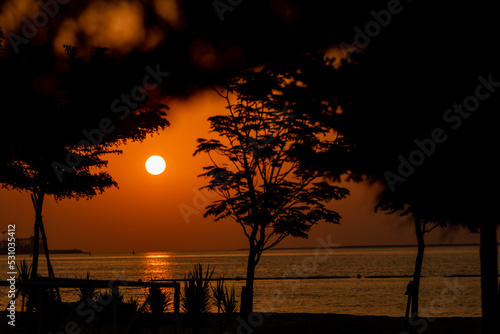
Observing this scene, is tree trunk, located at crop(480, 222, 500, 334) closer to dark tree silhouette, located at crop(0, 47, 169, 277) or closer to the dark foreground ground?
the dark foreground ground

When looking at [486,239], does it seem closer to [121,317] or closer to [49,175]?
[121,317]

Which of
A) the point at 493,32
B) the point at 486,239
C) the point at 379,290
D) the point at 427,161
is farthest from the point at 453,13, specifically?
the point at 379,290

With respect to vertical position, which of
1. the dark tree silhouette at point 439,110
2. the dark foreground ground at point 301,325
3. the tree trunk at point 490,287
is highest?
the dark tree silhouette at point 439,110

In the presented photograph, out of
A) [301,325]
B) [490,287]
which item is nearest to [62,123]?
[301,325]

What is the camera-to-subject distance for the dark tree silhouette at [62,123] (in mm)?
21516

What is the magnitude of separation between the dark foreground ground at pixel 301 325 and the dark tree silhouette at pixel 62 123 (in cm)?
414

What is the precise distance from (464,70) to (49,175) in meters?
15.1

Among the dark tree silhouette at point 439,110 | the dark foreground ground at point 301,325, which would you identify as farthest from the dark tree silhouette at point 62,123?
the dark tree silhouette at point 439,110

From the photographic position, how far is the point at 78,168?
23.4 m

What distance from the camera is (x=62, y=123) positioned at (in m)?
22.0

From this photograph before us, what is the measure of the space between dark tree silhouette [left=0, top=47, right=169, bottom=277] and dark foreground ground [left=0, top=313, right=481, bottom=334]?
163 inches

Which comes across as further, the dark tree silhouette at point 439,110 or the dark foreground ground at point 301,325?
the dark foreground ground at point 301,325

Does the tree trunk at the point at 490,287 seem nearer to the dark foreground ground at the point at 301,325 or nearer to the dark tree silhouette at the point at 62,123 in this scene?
the dark foreground ground at the point at 301,325

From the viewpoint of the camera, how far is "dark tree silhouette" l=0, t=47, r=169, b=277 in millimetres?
21516
